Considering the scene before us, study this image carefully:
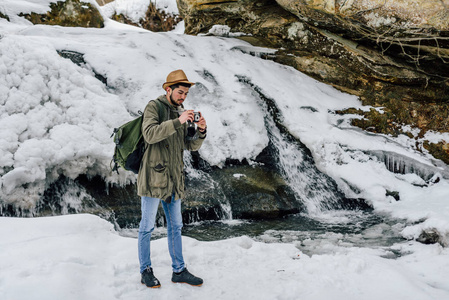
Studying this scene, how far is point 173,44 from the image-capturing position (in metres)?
9.44

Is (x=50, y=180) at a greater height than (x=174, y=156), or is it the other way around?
(x=174, y=156)

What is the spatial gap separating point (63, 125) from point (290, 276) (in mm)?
4496

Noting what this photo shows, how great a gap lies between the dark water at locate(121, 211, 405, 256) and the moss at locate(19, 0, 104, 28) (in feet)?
27.1

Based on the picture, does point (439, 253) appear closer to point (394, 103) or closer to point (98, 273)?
point (98, 273)

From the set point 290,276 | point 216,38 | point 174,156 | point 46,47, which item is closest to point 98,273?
point 174,156

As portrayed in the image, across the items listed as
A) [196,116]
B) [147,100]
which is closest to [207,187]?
[147,100]

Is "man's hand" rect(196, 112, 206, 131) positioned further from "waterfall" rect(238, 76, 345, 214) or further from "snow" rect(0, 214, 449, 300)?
"waterfall" rect(238, 76, 345, 214)

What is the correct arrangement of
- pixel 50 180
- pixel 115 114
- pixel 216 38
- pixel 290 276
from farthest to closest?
pixel 216 38 < pixel 115 114 < pixel 50 180 < pixel 290 276

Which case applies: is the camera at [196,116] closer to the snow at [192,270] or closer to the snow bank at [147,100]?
the snow at [192,270]

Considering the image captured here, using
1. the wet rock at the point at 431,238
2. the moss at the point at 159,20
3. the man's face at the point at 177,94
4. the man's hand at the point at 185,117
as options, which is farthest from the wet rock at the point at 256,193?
the moss at the point at 159,20

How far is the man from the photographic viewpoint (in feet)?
10.00

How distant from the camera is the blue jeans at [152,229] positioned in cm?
317

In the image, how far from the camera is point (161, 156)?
3189mm

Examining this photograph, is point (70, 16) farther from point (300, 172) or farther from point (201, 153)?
point (300, 172)
